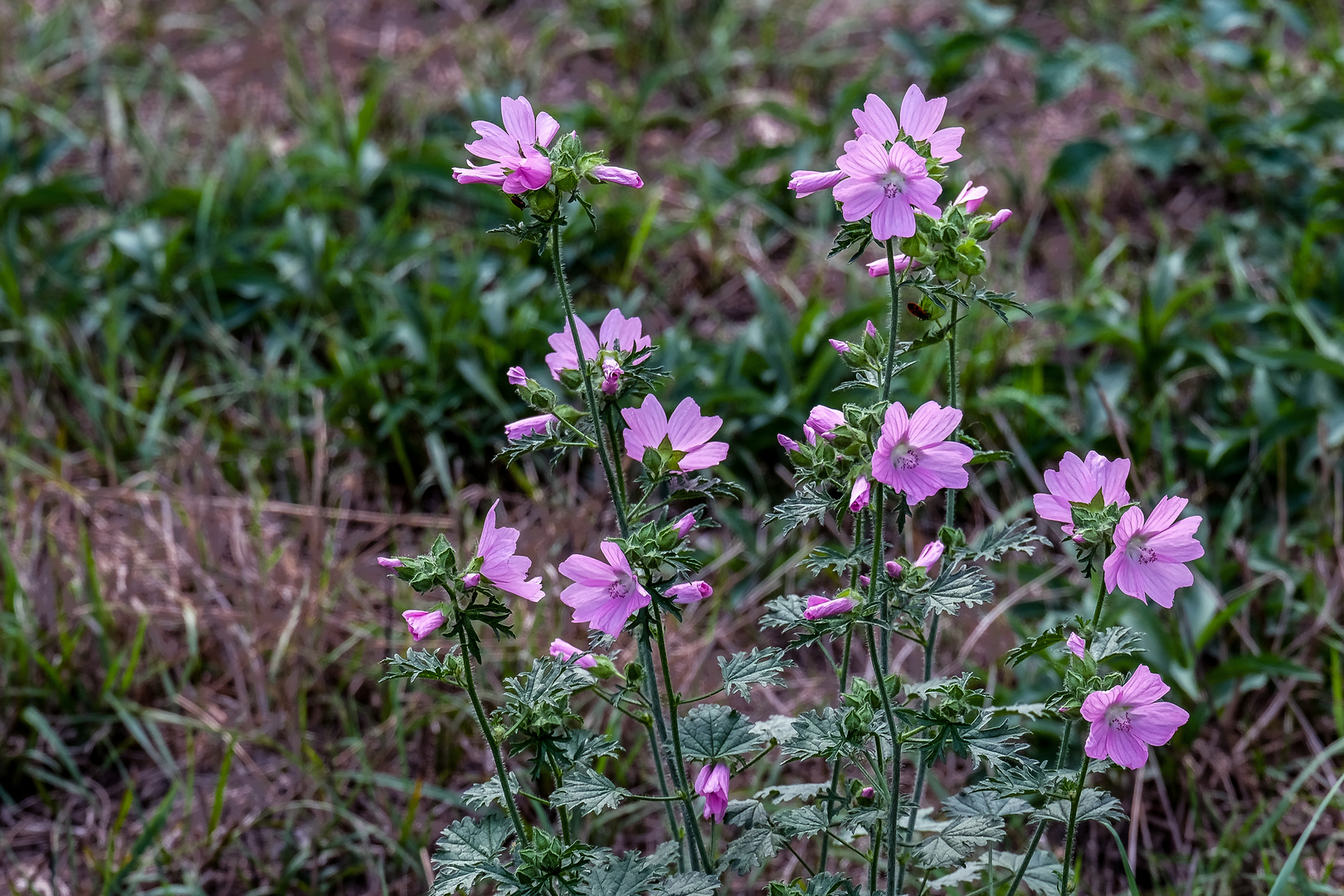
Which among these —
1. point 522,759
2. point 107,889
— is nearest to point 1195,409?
→ point 522,759

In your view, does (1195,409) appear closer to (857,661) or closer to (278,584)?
(857,661)

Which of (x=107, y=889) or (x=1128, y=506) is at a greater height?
(x=1128, y=506)

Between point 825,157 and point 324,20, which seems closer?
point 825,157

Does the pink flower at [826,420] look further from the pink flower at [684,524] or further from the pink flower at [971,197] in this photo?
the pink flower at [971,197]

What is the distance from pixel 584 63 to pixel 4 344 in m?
2.32

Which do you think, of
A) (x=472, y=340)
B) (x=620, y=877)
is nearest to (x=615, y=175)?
(x=620, y=877)

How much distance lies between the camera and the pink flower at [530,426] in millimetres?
1444

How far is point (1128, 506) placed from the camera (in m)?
1.33

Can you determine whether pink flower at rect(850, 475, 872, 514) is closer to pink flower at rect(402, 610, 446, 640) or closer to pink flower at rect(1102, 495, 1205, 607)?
pink flower at rect(1102, 495, 1205, 607)

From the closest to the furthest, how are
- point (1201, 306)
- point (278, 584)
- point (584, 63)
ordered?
point (278, 584) < point (1201, 306) < point (584, 63)

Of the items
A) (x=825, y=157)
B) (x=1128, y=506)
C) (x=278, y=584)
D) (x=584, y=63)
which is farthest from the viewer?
(x=584, y=63)

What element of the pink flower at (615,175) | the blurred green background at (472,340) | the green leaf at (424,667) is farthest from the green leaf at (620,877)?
the blurred green background at (472,340)

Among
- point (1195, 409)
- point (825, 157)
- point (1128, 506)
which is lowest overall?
point (1195, 409)

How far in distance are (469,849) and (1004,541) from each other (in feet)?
2.43
